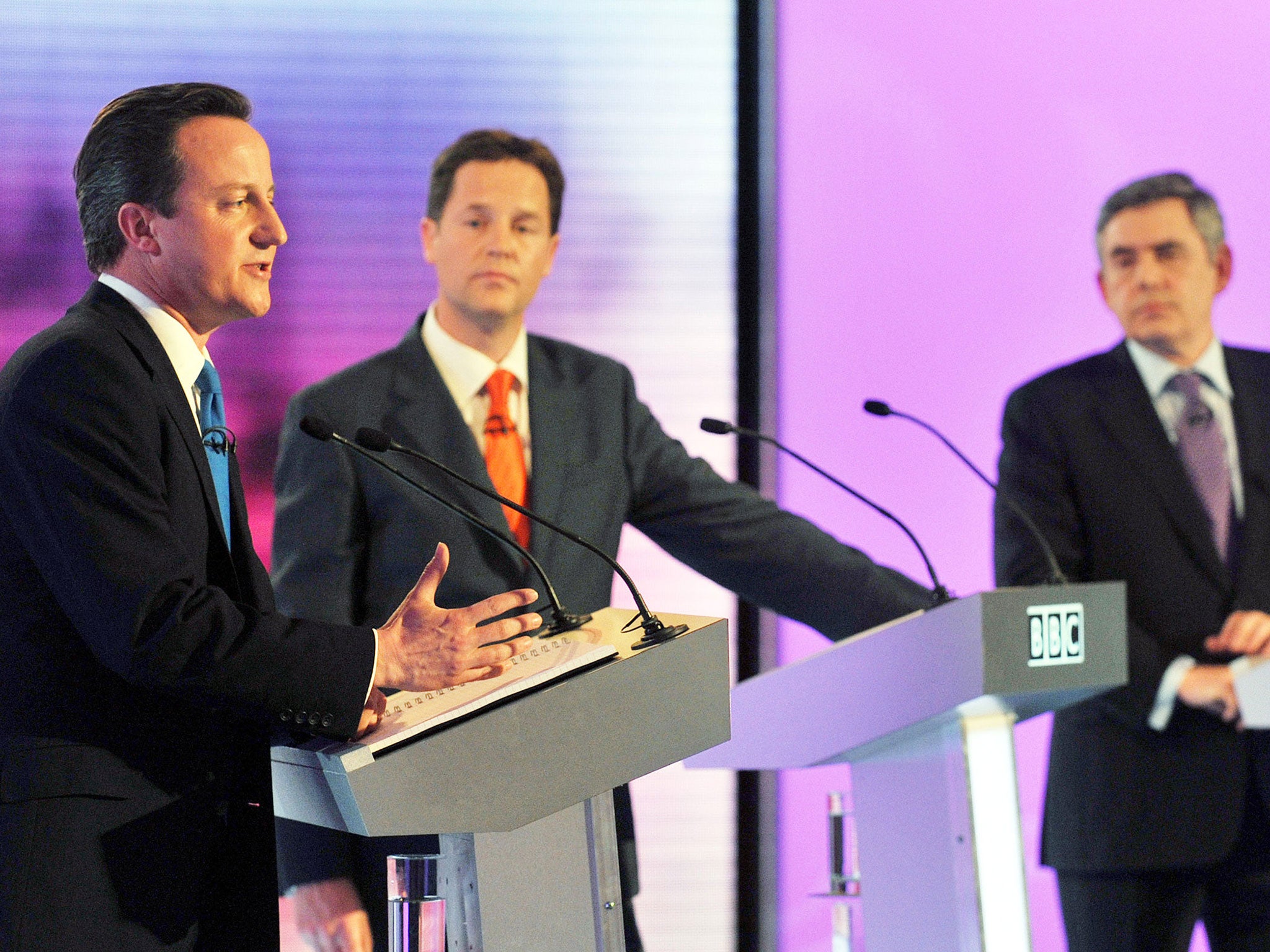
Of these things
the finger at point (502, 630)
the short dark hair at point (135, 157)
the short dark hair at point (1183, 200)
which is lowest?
the finger at point (502, 630)

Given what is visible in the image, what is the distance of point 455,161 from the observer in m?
3.04

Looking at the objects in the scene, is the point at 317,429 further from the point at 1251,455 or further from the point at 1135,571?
the point at 1251,455

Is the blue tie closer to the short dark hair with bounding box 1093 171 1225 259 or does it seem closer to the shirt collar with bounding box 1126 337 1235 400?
the shirt collar with bounding box 1126 337 1235 400

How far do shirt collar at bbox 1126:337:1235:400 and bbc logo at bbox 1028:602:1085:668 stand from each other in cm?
126

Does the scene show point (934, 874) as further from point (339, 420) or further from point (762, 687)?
point (339, 420)

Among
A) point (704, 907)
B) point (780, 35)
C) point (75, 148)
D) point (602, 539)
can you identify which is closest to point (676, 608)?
point (704, 907)

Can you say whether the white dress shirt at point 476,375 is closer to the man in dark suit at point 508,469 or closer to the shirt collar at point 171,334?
the man in dark suit at point 508,469

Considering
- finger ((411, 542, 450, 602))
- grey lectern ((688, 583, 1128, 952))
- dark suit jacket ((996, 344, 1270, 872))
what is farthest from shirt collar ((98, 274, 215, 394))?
dark suit jacket ((996, 344, 1270, 872))

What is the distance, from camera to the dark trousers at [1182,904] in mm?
2746

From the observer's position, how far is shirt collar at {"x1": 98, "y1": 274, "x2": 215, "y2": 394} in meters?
1.71

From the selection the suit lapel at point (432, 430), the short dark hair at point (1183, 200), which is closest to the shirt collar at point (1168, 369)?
the short dark hair at point (1183, 200)

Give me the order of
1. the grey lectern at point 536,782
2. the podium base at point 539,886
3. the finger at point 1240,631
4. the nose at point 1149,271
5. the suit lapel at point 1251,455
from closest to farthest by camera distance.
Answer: the grey lectern at point 536,782 < the podium base at point 539,886 < the finger at point 1240,631 < the suit lapel at point 1251,455 < the nose at point 1149,271

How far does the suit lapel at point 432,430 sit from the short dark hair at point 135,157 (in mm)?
883

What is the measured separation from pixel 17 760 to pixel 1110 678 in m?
1.51
